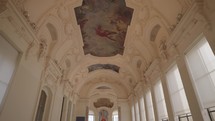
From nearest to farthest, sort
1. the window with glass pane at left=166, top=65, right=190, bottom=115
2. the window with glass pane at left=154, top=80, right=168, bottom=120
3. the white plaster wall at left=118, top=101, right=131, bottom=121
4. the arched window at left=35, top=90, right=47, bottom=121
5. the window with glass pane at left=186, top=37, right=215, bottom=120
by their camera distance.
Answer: the window with glass pane at left=186, top=37, right=215, bottom=120 → the window with glass pane at left=166, top=65, right=190, bottom=115 → the arched window at left=35, top=90, right=47, bottom=121 → the window with glass pane at left=154, top=80, right=168, bottom=120 → the white plaster wall at left=118, top=101, right=131, bottom=121

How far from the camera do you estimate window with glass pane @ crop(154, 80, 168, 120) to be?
873 centimetres

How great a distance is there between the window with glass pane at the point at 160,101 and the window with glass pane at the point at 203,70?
3.72 metres

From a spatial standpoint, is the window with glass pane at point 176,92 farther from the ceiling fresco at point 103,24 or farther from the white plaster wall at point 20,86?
the white plaster wall at point 20,86

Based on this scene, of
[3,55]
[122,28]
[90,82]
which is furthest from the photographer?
[90,82]

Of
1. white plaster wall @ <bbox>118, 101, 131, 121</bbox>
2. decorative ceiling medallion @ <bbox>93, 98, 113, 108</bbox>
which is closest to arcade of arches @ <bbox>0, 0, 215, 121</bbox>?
white plaster wall @ <bbox>118, 101, 131, 121</bbox>

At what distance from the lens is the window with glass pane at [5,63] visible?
496cm

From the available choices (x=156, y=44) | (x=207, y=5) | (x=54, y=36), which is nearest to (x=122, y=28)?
(x=156, y=44)

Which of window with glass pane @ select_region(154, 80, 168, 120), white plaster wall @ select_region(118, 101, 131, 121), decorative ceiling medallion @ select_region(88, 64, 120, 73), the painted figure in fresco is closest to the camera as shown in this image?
window with glass pane @ select_region(154, 80, 168, 120)

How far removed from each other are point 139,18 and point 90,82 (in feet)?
42.8

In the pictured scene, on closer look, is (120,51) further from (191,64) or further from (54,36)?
(191,64)

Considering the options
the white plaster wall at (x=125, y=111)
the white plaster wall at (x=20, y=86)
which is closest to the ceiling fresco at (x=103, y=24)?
the white plaster wall at (x=20, y=86)

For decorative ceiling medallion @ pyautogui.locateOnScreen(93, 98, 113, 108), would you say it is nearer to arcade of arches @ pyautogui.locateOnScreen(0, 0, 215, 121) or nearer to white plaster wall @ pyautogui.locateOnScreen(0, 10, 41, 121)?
arcade of arches @ pyautogui.locateOnScreen(0, 0, 215, 121)

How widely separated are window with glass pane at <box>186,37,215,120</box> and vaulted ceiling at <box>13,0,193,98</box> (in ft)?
5.30

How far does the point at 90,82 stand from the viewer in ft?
64.6
